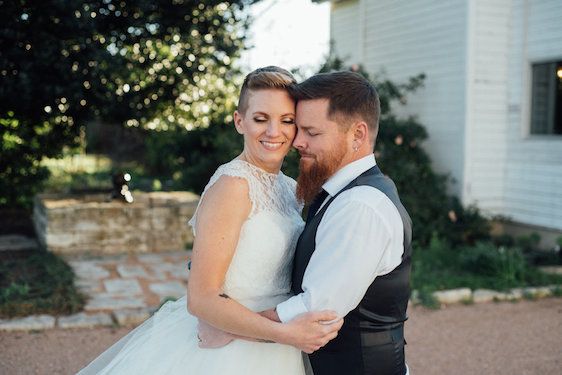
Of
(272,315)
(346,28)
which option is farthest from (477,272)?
(346,28)

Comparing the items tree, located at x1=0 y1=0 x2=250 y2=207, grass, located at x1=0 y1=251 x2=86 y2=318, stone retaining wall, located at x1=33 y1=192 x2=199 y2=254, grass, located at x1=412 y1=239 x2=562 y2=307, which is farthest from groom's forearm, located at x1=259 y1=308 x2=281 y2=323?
stone retaining wall, located at x1=33 y1=192 x2=199 y2=254

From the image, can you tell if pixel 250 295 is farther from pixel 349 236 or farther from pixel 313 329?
pixel 349 236

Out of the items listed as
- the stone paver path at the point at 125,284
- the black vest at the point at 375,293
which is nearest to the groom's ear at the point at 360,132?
the black vest at the point at 375,293

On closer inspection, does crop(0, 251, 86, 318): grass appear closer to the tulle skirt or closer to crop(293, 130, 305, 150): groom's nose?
the tulle skirt

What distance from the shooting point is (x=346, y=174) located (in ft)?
7.32

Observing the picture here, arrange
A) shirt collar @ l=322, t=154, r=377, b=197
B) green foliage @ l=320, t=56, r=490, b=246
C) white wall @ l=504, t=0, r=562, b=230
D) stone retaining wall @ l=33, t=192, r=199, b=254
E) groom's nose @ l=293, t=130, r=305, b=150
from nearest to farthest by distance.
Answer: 1. shirt collar @ l=322, t=154, r=377, b=197
2. groom's nose @ l=293, t=130, r=305, b=150
3. stone retaining wall @ l=33, t=192, r=199, b=254
4. white wall @ l=504, t=0, r=562, b=230
5. green foliage @ l=320, t=56, r=490, b=246

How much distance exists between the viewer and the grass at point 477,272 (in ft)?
23.1

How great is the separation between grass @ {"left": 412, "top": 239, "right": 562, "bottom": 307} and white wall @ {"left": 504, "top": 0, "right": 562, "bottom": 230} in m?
1.63

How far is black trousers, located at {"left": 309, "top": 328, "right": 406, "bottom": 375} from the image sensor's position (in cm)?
213

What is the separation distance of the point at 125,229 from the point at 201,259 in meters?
6.83

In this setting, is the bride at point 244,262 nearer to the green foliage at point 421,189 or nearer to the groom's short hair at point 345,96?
the groom's short hair at point 345,96

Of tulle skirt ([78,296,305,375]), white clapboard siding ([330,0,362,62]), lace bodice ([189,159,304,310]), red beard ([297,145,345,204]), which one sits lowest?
tulle skirt ([78,296,305,375])

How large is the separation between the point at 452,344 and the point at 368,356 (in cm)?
360

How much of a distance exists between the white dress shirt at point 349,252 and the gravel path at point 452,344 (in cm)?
310
